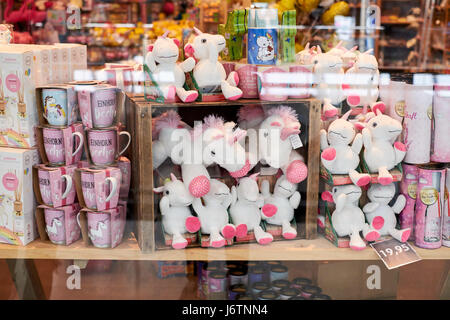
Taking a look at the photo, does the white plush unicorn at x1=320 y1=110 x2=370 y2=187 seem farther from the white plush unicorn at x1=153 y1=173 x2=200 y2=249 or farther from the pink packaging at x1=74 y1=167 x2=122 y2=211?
the pink packaging at x1=74 y1=167 x2=122 y2=211

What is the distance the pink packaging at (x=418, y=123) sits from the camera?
5.81 feet

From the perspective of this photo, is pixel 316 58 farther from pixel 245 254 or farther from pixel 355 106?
pixel 245 254

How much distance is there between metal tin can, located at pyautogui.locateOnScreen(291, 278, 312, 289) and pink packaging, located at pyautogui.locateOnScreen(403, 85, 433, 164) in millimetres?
571

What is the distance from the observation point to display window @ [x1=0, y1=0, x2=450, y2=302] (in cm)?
172

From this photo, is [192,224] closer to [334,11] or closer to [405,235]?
[405,235]

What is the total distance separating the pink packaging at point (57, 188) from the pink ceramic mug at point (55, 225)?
0.9 inches

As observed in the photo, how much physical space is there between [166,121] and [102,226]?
1.23 feet

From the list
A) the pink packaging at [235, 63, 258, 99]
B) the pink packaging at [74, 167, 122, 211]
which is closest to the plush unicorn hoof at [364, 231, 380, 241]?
the pink packaging at [235, 63, 258, 99]

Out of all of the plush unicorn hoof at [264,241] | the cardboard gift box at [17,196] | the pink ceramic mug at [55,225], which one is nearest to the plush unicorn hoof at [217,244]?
the plush unicorn hoof at [264,241]

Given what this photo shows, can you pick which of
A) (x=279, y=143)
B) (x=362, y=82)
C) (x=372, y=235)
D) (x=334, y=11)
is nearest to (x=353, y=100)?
(x=362, y=82)

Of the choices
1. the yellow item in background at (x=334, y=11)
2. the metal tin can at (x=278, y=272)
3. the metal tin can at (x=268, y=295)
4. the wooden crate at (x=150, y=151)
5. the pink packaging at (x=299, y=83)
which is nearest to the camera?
the wooden crate at (x=150, y=151)

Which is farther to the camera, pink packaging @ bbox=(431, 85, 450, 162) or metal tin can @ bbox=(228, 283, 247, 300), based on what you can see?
metal tin can @ bbox=(228, 283, 247, 300)

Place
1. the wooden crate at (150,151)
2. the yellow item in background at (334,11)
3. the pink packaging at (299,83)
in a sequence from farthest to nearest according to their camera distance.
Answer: the yellow item in background at (334,11)
the pink packaging at (299,83)
the wooden crate at (150,151)

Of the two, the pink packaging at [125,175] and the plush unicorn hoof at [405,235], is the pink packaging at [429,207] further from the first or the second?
the pink packaging at [125,175]
